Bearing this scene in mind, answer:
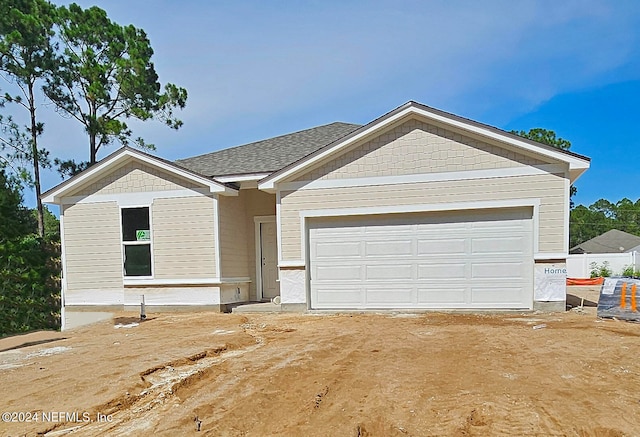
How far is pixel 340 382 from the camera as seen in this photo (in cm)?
451

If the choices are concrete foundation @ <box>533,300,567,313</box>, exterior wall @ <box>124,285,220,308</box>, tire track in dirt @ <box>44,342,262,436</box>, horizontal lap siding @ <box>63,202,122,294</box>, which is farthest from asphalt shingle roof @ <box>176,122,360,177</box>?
concrete foundation @ <box>533,300,567,313</box>

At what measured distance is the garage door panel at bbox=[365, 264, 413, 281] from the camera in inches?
372

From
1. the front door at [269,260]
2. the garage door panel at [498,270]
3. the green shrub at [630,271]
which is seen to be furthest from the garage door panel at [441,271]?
the green shrub at [630,271]

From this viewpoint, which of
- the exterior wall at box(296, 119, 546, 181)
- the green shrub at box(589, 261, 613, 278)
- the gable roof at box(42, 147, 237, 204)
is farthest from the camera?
the green shrub at box(589, 261, 613, 278)

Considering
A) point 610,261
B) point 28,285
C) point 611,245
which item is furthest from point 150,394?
point 611,245

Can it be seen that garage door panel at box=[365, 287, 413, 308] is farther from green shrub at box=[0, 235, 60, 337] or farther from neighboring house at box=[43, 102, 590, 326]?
green shrub at box=[0, 235, 60, 337]

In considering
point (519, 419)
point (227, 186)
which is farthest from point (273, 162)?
point (519, 419)

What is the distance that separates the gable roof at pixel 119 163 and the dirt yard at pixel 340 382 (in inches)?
162

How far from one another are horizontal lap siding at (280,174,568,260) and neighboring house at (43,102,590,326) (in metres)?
0.02

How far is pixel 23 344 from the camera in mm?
7852

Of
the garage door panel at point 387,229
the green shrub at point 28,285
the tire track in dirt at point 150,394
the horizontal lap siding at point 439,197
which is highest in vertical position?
the horizontal lap siding at point 439,197

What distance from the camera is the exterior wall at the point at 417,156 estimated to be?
29.6 ft

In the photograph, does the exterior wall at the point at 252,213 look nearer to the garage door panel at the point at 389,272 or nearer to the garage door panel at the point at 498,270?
the garage door panel at the point at 389,272

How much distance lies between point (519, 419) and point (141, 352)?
5.33 meters
